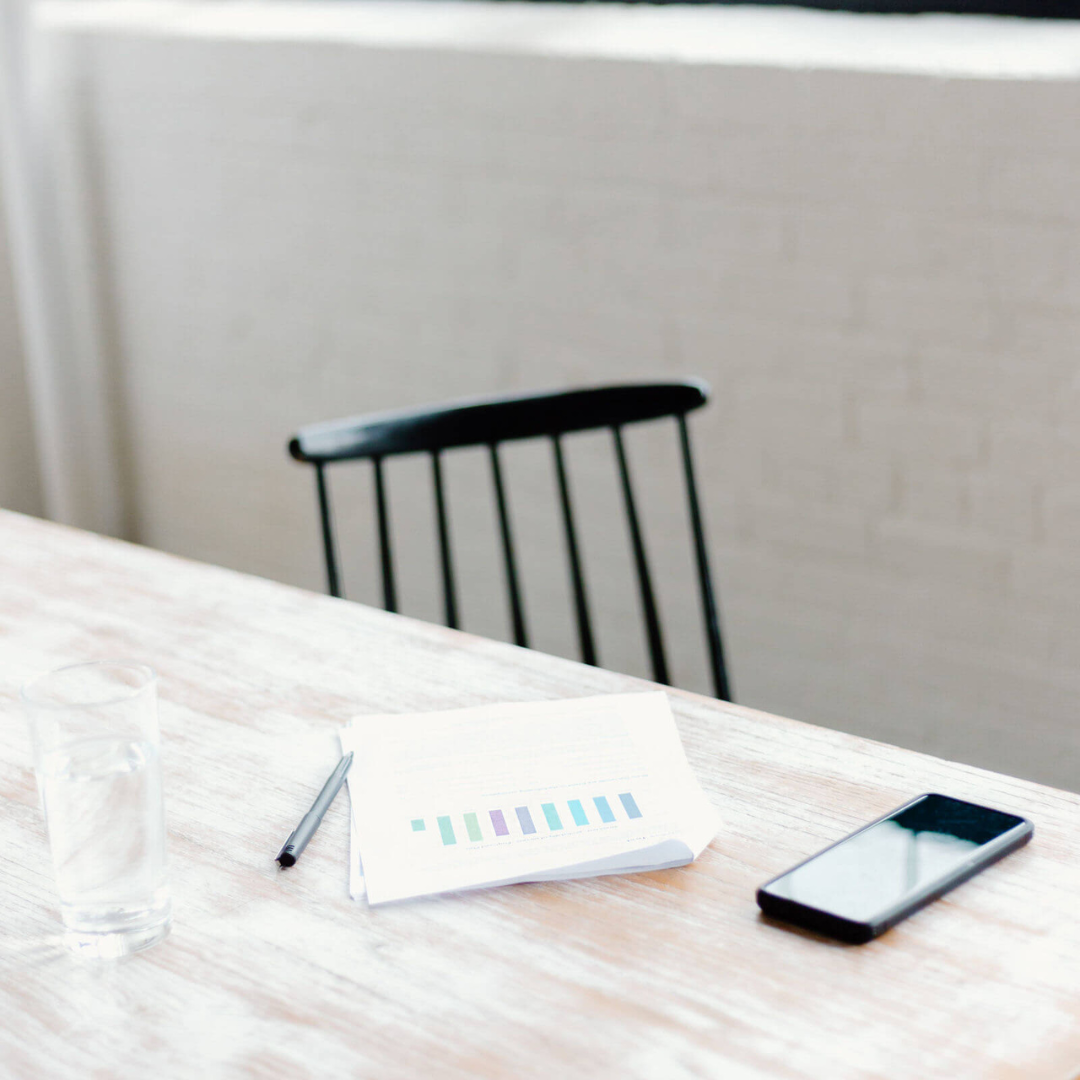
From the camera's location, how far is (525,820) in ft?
2.83

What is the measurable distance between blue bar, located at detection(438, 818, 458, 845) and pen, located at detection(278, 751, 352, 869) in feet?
0.24

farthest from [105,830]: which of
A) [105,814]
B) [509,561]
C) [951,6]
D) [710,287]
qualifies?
[951,6]

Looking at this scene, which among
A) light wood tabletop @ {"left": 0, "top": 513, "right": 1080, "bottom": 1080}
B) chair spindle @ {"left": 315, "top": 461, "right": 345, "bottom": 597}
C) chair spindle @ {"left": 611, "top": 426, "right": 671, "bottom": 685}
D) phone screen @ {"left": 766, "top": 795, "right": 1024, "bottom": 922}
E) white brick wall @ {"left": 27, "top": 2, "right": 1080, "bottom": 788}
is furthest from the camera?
white brick wall @ {"left": 27, "top": 2, "right": 1080, "bottom": 788}

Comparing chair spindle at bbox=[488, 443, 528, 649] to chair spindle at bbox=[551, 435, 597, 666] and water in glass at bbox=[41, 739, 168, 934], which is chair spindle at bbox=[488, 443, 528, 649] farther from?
water in glass at bbox=[41, 739, 168, 934]

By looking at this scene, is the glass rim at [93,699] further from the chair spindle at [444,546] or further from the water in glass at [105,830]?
the chair spindle at [444,546]

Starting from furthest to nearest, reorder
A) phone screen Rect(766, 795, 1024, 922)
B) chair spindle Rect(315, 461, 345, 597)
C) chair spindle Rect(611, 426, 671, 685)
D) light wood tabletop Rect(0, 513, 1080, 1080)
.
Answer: chair spindle Rect(611, 426, 671, 685), chair spindle Rect(315, 461, 345, 597), phone screen Rect(766, 795, 1024, 922), light wood tabletop Rect(0, 513, 1080, 1080)

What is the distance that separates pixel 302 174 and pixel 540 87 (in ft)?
1.70

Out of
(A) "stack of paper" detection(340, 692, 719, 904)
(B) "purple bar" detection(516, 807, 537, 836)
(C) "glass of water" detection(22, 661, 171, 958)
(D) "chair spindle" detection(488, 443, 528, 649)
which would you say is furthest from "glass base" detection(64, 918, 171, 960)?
(D) "chair spindle" detection(488, 443, 528, 649)

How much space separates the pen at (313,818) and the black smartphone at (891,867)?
26 cm

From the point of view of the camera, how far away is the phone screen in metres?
0.77

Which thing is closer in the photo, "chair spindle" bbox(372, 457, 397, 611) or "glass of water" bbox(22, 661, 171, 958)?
"glass of water" bbox(22, 661, 171, 958)

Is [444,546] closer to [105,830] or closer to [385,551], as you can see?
[385,551]

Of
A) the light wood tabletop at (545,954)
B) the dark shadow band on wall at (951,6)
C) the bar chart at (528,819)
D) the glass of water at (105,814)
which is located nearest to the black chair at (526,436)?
the light wood tabletop at (545,954)

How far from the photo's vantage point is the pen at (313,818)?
826 mm
